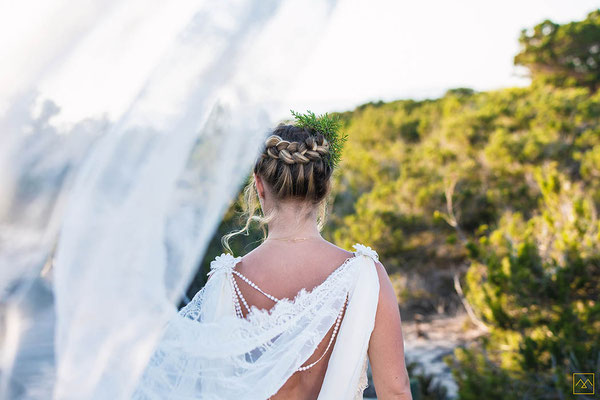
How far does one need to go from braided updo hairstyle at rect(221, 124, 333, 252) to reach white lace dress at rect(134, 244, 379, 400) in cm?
23

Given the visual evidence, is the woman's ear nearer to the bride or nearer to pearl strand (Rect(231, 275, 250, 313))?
the bride

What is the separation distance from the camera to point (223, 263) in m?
1.52

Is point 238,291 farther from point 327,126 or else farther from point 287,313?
point 327,126

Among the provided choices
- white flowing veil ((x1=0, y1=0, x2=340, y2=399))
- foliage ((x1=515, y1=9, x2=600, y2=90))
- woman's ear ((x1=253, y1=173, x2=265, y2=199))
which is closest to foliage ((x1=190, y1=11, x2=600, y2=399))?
foliage ((x1=515, y1=9, x2=600, y2=90))

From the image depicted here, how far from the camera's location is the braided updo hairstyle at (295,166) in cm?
142

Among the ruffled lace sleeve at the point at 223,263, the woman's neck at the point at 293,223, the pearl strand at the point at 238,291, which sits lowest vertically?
the pearl strand at the point at 238,291

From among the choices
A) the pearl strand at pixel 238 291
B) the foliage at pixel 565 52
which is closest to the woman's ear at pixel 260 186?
the pearl strand at pixel 238 291

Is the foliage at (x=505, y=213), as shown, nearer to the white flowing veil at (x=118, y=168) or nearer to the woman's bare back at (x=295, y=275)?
the woman's bare back at (x=295, y=275)

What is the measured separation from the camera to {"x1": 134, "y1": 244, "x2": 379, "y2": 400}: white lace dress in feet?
4.33

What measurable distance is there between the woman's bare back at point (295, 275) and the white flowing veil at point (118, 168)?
1.22ft

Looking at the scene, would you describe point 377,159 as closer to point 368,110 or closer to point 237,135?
point 368,110

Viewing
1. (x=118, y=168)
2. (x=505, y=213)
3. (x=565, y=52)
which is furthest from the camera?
(x=565, y=52)

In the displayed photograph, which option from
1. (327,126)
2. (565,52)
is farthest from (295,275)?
→ (565,52)

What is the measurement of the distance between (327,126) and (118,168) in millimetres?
786
